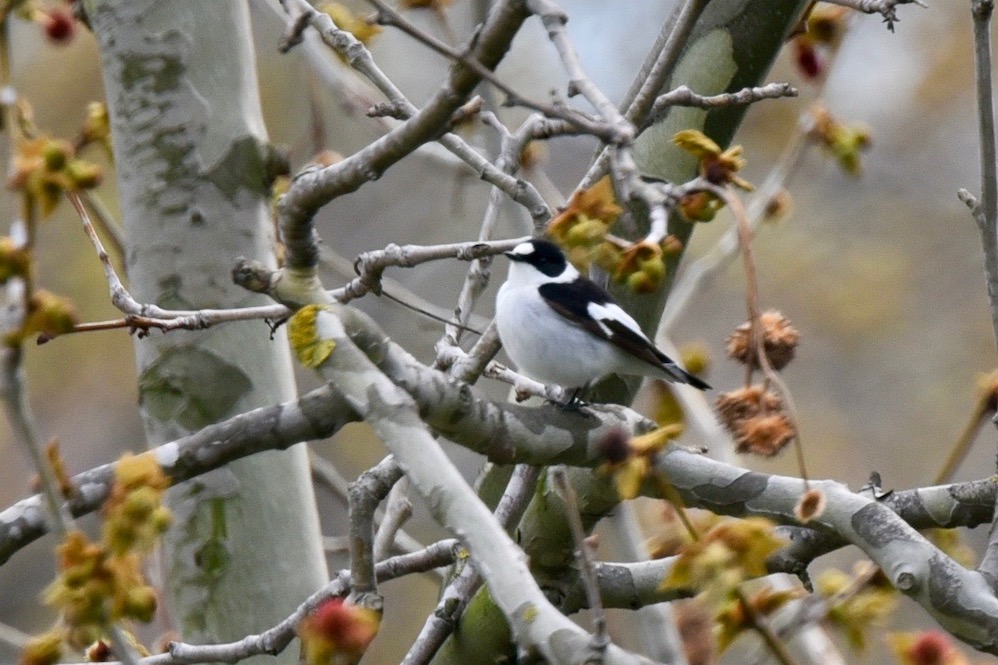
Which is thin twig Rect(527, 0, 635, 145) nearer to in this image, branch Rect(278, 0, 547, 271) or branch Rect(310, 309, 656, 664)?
branch Rect(278, 0, 547, 271)

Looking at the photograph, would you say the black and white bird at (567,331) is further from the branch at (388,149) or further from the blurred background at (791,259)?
the blurred background at (791,259)

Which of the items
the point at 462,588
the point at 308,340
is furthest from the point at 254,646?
the point at 308,340

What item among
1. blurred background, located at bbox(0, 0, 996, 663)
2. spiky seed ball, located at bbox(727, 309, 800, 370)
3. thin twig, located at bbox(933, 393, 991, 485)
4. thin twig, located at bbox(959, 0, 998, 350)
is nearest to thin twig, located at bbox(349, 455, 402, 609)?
spiky seed ball, located at bbox(727, 309, 800, 370)

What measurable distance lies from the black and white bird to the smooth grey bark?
0.59m

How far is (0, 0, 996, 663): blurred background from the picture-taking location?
7547 millimetres

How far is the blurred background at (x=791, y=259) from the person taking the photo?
24.8 ft

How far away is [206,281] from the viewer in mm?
2512

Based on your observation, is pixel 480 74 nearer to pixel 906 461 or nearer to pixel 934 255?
pixel 906 461

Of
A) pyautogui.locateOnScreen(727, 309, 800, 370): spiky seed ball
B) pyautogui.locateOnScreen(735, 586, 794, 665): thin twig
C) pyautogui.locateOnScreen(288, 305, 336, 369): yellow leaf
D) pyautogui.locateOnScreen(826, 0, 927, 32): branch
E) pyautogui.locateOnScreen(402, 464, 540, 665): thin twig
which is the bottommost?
pyautogui.locateOnScreen(402, 464, 540, 665): thin twig

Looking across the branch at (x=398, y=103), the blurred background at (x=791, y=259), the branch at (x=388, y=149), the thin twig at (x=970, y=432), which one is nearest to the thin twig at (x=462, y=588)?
the branch at (x=398, y=103)

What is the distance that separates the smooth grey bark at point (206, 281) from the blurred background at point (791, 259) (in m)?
4.70

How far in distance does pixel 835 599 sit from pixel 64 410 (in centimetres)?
688

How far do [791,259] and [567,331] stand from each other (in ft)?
18.1

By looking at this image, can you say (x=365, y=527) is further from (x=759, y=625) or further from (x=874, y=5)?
(x=874, y=5)
